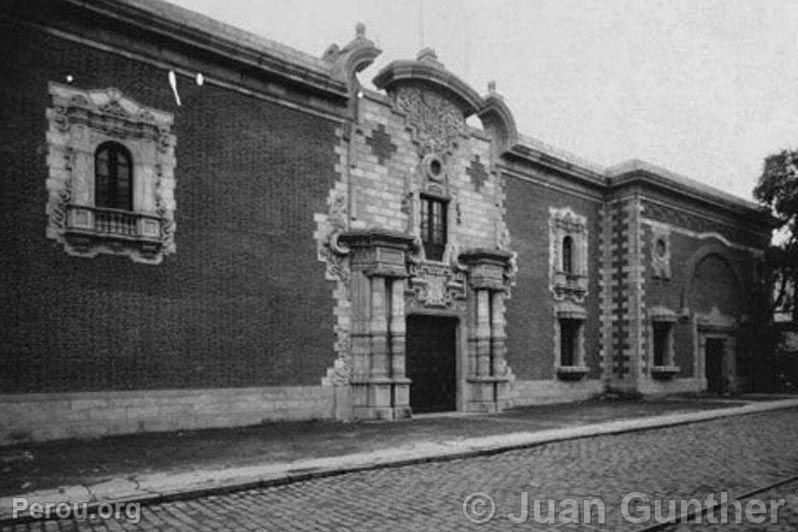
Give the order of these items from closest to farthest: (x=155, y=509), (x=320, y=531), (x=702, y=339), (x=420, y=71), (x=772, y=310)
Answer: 1. (x=320, y=531)
2. (x=155, y=509)
3. (x=420, y=71)
4. (x=702, y=339)
5. (x=772, y=310)

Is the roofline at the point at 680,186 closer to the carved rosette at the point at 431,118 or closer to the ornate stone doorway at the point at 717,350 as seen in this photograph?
the ornate stone doorway at the point at 717,350

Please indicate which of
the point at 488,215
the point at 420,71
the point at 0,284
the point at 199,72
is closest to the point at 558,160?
the point at 488,215

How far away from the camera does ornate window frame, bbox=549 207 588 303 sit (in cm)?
2206

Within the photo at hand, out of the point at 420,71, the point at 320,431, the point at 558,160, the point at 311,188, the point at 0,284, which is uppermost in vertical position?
the point at 420,71

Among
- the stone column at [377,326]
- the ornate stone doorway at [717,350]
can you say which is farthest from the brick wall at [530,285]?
the ornate stone doorway at [717,350]

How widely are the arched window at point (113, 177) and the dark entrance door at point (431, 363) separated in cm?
801

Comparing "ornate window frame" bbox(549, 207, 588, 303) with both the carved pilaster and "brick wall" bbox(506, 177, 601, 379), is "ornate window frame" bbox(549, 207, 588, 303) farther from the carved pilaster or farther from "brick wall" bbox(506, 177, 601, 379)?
the carved pilaster

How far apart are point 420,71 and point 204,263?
8.41 meters

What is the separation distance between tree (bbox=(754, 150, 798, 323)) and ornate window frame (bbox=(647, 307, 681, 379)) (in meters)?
8.13

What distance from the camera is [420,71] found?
706 inches

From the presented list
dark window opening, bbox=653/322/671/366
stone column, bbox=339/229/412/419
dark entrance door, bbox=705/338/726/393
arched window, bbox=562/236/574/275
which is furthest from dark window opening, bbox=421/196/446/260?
dark entrance door, bbox=705/338/726/393

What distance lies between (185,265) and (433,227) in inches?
299

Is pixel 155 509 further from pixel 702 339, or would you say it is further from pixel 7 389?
pixel 702 339

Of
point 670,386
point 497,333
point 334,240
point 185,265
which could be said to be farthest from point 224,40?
point 670,386
